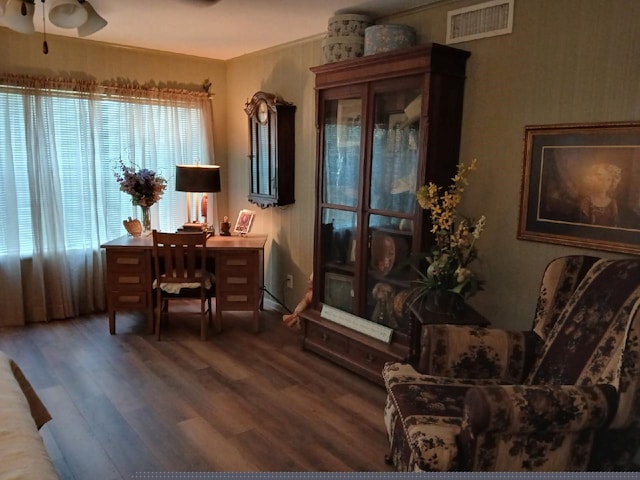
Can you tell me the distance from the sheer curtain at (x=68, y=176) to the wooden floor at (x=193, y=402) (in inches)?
15.3

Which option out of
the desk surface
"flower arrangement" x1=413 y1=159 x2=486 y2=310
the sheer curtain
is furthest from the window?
"flower arrangement" x1=413 y1=159 x2=486 y2=310

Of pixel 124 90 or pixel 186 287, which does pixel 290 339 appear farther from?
pixel 124 90

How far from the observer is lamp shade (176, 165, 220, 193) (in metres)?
4.24

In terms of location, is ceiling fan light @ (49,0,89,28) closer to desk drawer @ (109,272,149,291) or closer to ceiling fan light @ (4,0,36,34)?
ceiling fan light @ (4,0,36,34)

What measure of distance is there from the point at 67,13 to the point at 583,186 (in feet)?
9.13

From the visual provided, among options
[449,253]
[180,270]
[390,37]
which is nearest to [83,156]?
[180,270]

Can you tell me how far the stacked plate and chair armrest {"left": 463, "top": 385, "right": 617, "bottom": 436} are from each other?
2406mm

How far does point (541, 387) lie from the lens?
66.6 inches

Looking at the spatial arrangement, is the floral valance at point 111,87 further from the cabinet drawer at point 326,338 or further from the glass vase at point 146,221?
the cabinet drawer at point 326,338

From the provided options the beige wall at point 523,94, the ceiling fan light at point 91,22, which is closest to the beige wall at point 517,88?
the beige wall at point 523,94

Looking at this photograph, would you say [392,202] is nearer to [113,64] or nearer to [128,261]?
[128,261]

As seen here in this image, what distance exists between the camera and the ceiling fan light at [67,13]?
2.46 meters

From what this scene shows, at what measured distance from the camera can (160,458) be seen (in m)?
2.34

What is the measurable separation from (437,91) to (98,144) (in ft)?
10.2
